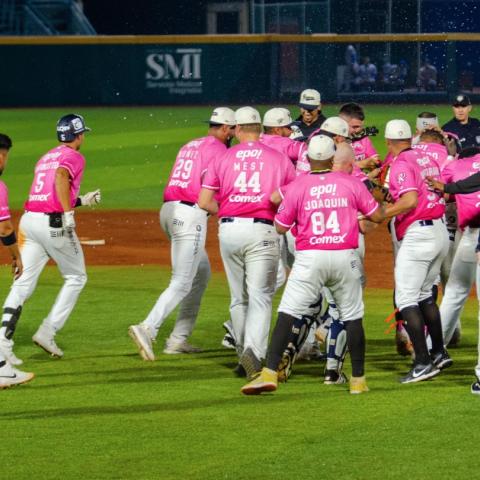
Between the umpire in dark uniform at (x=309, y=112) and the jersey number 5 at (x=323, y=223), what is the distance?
3.07 metres

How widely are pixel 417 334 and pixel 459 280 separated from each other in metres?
0.99

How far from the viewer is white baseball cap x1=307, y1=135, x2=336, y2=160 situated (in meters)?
8.61

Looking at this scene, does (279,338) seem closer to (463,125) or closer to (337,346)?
(337,346)

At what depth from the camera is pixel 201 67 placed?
33219 millimetres

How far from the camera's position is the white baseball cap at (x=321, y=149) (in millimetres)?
8609

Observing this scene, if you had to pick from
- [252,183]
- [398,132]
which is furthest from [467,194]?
[252,183]

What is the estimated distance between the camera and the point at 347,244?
8.55 meters

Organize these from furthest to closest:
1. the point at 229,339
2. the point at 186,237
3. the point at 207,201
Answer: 1. the point at 229,339
2. the point at 186,237
3. the point at 207,201

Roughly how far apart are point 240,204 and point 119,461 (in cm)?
277

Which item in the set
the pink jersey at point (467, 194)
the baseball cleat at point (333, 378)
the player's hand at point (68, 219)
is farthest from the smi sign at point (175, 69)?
the baseball cleat at point (333, 378)

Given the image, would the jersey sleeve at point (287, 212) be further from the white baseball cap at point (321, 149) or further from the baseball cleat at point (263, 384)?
the baseball cleat at point (263, 384)

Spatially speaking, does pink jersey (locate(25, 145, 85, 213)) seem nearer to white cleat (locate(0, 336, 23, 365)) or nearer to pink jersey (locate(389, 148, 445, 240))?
white cleat (locate(0, 336, 23, 365))

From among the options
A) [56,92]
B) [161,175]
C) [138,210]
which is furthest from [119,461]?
[56,92]

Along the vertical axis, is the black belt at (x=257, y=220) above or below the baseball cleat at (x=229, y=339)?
above
